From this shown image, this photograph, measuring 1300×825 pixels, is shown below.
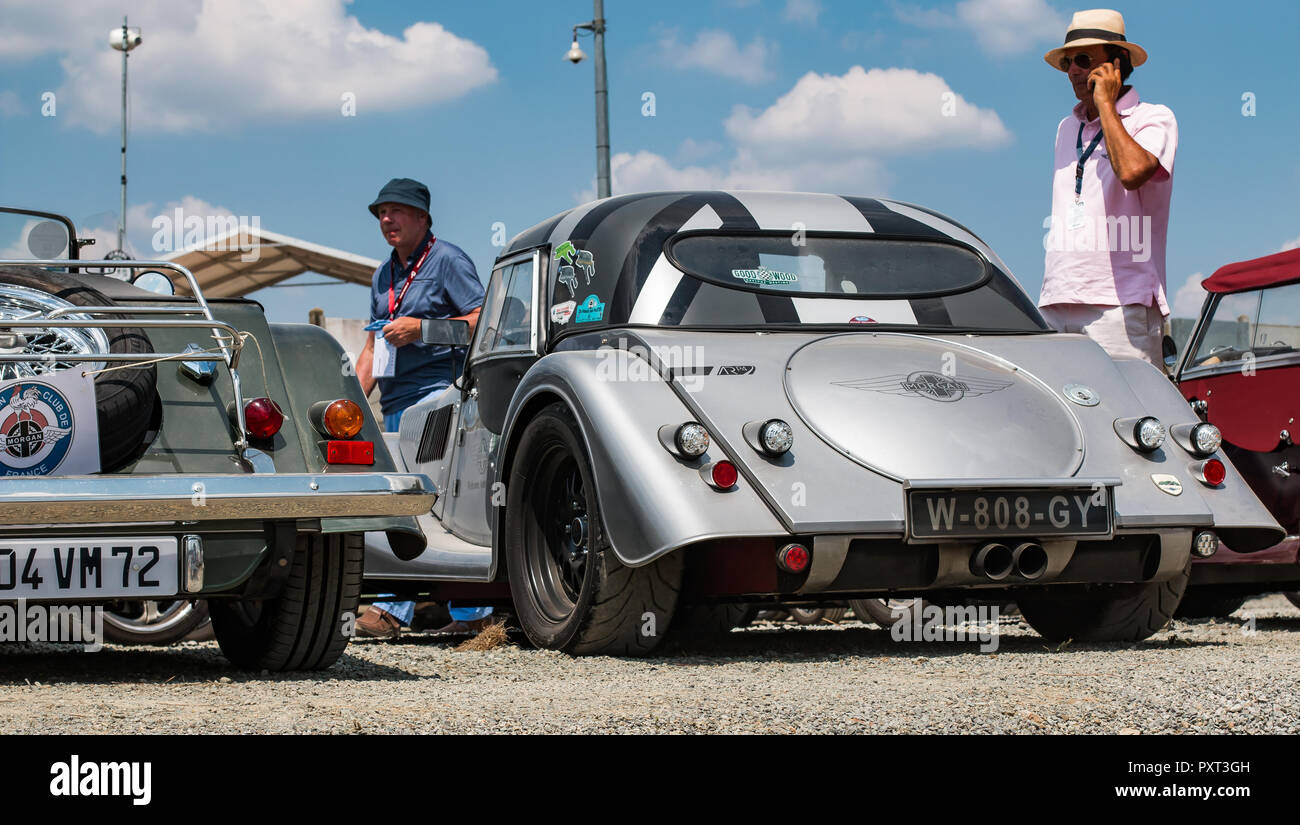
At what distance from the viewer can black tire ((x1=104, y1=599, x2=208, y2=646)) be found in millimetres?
7199

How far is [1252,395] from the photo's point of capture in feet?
26.8

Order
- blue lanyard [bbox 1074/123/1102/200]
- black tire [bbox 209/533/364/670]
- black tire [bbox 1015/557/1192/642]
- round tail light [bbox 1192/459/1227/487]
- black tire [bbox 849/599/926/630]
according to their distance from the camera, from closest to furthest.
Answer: black tire [bbox 209/533/364/670] < round tail light [bbox 1192/459/1227/487] < black tire [bbox 1015/557/1192/642] < blue lanyard [bbox 1074/123/1102/200] < black tire [bbox 849/599/926/630]

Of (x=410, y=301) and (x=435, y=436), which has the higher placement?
(x=410, y=301)

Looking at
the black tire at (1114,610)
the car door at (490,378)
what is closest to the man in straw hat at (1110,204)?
the black tire at (1114,610)

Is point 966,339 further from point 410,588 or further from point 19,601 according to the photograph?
point 19,601

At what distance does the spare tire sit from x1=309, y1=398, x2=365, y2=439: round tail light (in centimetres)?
53

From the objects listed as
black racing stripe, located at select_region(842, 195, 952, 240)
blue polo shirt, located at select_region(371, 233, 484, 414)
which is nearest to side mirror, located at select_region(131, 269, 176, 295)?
black racing stripe, located at select_region(842, 195, 952, 240)

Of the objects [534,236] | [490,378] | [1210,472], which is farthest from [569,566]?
[1210,472]

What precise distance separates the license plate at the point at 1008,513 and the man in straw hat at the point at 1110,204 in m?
1.92

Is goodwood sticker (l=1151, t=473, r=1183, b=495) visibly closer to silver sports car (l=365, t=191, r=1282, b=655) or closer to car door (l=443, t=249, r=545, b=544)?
silver sports car (l=365, t=191, r=1282, b=655)

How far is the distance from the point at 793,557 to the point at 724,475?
346 mm

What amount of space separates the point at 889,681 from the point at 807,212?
2.48 m

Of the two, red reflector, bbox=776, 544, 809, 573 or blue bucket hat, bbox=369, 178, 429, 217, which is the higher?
blue bucket hat, bbox=369, 178, 429, 217

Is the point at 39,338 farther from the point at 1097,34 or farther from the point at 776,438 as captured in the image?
the point at 1097,34
